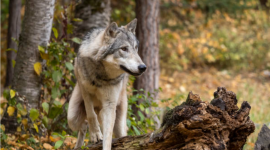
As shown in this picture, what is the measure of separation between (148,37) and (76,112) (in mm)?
3174

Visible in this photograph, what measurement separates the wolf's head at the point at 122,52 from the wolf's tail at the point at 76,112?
100 cm

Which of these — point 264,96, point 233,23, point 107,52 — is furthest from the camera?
point 233,23

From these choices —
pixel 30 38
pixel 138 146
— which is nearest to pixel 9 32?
pixel 30 38

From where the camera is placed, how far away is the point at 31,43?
5320mm

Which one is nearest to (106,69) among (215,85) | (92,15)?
(92,15)

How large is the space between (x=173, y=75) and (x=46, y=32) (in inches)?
292

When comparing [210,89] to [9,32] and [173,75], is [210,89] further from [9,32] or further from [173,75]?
[9,32]

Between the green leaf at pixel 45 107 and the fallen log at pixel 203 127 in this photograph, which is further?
the green leaf at pixel 45 107

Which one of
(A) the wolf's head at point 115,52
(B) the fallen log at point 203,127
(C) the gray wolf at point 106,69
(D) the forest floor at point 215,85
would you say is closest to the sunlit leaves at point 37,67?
(C) the gray wolf at point 106,69

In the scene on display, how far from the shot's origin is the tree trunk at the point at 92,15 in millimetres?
6965

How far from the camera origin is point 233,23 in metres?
13.7

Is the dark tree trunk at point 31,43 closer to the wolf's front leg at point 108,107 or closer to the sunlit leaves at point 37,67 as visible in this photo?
the sunlit leaves at point 37,67

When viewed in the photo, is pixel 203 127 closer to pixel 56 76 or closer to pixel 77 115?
pixel 77 115

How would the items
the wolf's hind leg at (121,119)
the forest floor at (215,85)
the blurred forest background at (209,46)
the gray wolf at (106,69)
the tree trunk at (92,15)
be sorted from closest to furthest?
the gray wolf at (106,69) < the wolf's hind leg at (121,119) < the tree trunk at (92,15) < the forest floor at (215,85) < the blurred forest background at (209,46)
